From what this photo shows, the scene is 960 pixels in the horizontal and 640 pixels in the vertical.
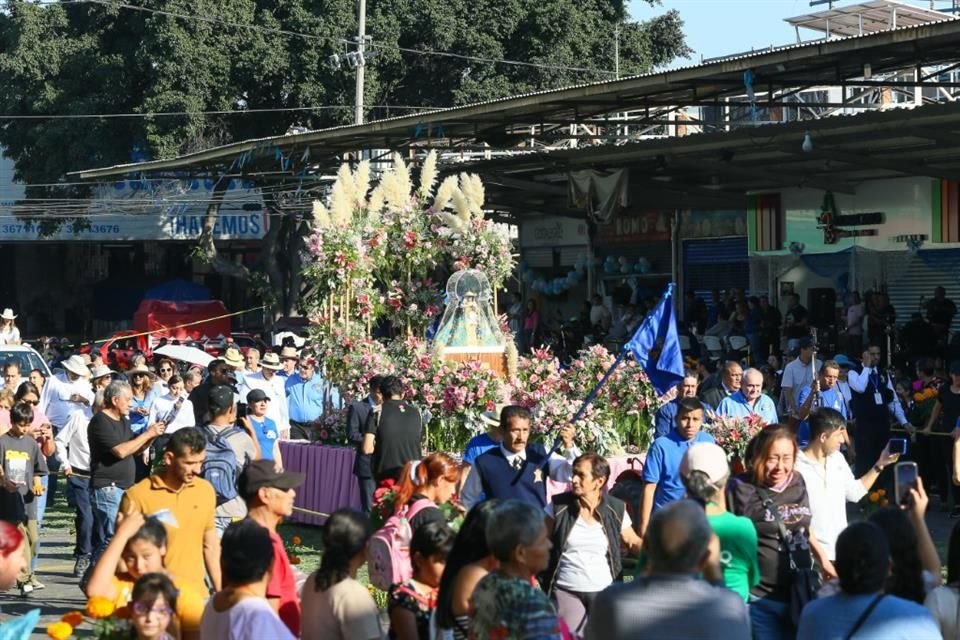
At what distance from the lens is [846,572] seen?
5258mm

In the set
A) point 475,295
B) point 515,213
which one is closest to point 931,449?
point 475,295

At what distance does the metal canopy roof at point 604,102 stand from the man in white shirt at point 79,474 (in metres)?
Result: 8.17

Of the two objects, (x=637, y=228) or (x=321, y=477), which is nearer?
(x=321, y=477)

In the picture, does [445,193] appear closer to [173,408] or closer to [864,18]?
[173,408]

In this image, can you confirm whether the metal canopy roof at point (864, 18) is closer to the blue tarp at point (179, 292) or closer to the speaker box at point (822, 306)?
the speaker box at point (822, 306)

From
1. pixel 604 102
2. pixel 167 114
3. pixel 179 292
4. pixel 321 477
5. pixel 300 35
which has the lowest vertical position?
pixel 321 477

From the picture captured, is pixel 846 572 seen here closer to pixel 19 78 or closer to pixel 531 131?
pixel 531 131

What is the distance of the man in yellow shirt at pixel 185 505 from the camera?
7.23m

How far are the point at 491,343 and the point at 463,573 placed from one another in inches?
420

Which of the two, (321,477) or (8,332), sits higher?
(8,332)

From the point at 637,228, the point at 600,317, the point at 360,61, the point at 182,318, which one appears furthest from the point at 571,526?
the point at 182,318

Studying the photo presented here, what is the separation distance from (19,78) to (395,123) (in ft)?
69.5

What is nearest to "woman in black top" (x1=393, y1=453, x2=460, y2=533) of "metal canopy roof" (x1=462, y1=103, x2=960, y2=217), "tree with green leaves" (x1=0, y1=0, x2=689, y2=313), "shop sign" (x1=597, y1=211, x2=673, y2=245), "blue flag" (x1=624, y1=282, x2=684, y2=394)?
"blue flag" (x1=624, y1=282, x2=684, y2=394)

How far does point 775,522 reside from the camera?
23.8 feet
